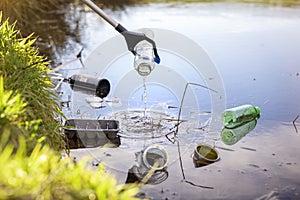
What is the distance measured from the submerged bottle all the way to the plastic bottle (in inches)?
10.9

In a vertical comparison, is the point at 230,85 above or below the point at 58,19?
below

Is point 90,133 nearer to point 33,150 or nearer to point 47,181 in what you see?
point 33,150

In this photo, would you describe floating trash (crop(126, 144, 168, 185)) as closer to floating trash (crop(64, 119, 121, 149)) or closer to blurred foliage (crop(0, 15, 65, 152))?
floating trash (crop(64, 119, 121, 149))

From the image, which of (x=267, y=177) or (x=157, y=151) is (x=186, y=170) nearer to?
(x=157, y=151)

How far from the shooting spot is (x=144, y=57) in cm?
244

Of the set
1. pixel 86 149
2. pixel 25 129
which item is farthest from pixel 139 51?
pixel 25 129

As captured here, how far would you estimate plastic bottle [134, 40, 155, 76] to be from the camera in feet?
7.48

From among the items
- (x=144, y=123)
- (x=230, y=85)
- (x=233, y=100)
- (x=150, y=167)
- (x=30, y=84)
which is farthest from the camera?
(x=230, y=85)

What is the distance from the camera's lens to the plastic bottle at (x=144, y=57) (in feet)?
7.48

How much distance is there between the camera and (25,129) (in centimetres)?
112

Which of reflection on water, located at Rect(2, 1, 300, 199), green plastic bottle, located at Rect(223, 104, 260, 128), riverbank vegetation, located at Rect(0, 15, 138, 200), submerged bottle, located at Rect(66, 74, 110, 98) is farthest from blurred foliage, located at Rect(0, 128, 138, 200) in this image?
submerged bottle, located at Rect(66, 74, 110, 98)

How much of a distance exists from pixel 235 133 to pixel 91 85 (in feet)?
3.15

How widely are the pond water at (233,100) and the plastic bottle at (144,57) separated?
20cm

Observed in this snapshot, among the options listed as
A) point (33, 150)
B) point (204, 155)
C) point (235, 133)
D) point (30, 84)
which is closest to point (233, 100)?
point (235, 133)
